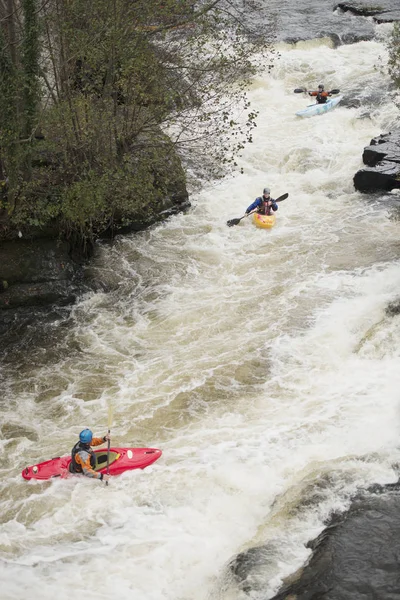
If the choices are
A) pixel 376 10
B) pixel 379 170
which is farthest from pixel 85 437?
pixel 376 10

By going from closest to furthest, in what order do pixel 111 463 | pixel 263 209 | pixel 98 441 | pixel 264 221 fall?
pixel 111 463 < pixel 98 441 < pixel 264 221 < pixel 263 209

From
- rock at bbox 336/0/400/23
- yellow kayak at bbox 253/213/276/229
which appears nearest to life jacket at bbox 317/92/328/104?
yellow kayak at bbox 253/213/276/229

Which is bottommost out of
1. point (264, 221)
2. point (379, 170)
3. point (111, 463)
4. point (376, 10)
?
point (111, 463)

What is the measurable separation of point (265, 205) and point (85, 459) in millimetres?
8304

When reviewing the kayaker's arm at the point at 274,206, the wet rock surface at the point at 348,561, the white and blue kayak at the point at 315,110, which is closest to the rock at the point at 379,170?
the kayaker's arm at the point at 274,206

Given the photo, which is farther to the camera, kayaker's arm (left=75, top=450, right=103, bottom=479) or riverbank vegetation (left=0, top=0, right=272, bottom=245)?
riverbank vegetation (left=0, top=0, right=272, bottom=245)

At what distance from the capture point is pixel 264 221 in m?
14.6

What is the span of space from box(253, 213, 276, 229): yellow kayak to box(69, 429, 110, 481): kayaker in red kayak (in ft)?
24.8

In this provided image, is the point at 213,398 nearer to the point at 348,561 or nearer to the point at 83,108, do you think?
the point at 348,561

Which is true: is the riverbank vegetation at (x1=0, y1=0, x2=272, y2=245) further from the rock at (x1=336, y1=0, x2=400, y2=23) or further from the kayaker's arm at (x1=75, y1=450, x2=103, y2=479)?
the rock at (x1=336, y1=0, x2=400, y2=23)

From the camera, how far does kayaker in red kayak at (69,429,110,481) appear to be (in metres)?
8.24

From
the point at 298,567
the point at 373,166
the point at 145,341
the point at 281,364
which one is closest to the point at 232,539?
the point at 298,567

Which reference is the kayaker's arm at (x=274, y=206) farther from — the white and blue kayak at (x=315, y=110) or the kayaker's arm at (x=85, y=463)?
the kayaker's arm at (x=85, y=463)

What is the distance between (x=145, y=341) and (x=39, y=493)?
12.0ft
